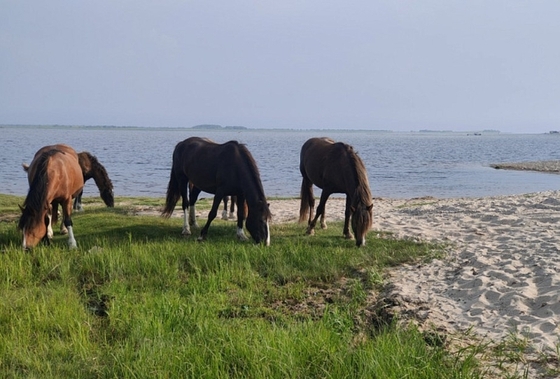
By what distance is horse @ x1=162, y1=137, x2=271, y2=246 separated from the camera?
8.81 m

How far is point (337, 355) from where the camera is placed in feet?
14.1

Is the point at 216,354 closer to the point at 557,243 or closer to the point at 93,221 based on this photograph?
the point at 557,243

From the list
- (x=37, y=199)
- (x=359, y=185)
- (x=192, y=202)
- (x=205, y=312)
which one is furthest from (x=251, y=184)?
(x=205, y=312)

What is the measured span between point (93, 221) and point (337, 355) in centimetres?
803

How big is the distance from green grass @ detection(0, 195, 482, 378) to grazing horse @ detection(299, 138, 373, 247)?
0.54 m

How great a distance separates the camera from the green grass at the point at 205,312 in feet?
13.9

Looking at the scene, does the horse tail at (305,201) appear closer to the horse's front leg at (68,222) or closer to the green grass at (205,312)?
the green grass at (205,312)

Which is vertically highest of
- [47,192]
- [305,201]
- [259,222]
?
[47,192]

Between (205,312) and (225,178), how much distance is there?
13.5 ft

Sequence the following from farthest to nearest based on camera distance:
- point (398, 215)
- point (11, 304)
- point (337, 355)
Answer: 1. point (398, 215)
2. point (11, 304)
3. point (337, 355)

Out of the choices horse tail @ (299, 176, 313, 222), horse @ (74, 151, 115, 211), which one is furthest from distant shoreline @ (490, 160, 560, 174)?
horse @ (74, 151, 115, 211)

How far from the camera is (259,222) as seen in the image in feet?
28.7

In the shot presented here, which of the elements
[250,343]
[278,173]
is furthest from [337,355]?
[278,173]

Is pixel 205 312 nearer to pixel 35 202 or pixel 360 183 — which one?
pixel 35 202
